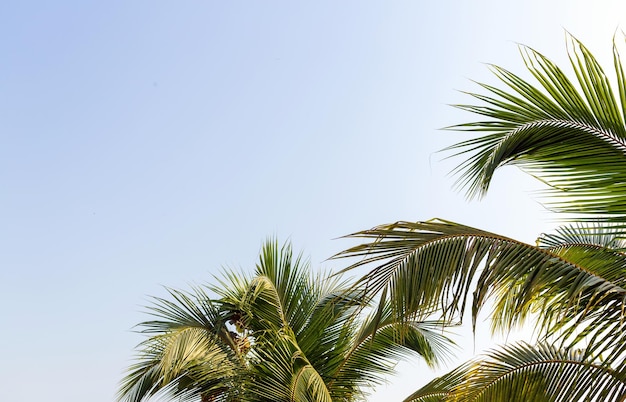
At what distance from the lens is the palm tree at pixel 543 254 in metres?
3.90

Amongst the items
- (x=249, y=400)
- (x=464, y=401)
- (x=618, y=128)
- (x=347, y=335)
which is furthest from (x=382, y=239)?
(x=347, y=335)

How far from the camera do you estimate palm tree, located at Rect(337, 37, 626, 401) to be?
3.90 meters

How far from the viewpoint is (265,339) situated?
28.4ft

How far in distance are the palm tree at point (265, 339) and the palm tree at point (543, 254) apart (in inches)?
154

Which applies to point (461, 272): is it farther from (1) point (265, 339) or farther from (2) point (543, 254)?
(1) point (265, 339)

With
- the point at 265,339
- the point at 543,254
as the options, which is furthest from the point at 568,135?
the point at 265,339

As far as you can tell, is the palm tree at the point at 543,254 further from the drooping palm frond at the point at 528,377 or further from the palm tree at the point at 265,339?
the palm tree at the point at 265,339

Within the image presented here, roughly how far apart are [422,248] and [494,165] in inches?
42.1

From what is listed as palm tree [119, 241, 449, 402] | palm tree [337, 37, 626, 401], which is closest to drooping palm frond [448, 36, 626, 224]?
palm tree [337, 37, 626, 401]

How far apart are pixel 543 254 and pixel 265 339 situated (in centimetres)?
527

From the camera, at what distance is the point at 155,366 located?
9.45 m

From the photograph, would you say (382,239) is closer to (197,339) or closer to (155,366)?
(197,339)

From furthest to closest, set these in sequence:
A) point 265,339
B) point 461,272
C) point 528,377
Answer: point 265,339 < point 528,377 < point 461,272

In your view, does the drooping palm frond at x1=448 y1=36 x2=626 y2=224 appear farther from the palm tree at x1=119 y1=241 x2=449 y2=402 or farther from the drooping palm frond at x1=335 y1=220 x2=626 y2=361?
the palm tree at x1=119 y1=241 x2=449 y2=402
